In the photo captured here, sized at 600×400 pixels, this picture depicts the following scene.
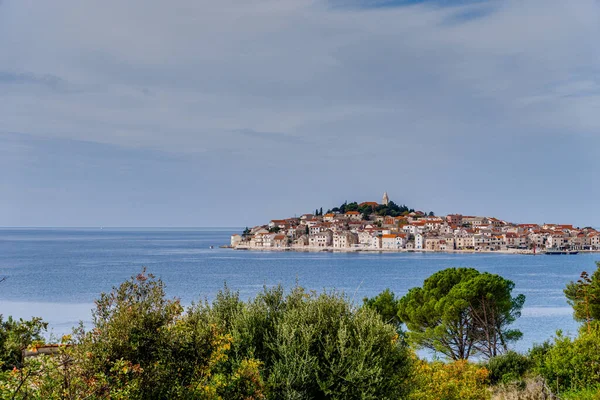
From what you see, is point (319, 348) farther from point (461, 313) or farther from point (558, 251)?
point (558, 251)

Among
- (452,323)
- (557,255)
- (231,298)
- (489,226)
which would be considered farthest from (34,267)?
(489,226)

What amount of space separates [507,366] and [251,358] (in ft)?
29.3

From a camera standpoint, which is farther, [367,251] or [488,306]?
[367,251]

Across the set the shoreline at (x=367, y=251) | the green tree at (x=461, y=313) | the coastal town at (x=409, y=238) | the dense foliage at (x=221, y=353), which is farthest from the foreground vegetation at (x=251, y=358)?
the coastal town at (x=409, y=238)

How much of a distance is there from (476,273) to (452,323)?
1.84m

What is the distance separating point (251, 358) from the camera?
21.6ft

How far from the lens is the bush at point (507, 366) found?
13.2m

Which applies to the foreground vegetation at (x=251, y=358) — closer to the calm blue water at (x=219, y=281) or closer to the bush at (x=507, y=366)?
the bush at (x=507, y=366)

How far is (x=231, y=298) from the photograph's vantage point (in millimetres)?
8305

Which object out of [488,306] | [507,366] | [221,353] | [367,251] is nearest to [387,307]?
[488,306]

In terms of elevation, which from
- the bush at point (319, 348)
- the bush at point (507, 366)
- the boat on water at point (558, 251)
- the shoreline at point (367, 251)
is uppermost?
the bush at point (319, 348)

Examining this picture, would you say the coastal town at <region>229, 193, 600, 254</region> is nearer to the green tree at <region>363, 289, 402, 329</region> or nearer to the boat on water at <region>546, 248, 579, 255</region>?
the boat on water at <region>546, 248, 579, 255</region>

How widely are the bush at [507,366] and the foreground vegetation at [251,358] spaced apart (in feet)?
0.08

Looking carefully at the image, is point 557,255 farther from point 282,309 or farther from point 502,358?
point 282,309
